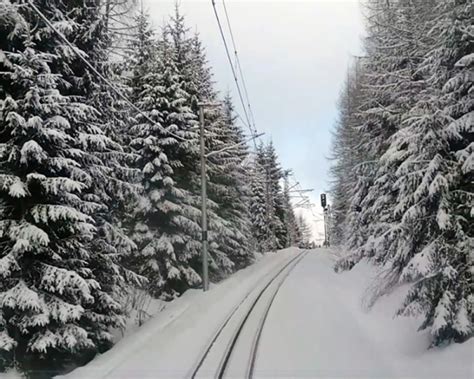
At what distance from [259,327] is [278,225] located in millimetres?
45613

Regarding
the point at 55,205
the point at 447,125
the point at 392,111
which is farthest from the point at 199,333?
the point at 392,111

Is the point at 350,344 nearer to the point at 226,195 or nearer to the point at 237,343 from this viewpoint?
the point at 237,343

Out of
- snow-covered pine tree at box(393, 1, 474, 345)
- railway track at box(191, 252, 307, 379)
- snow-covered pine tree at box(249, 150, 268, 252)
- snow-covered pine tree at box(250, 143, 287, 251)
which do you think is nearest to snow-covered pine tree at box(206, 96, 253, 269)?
railway track at box(191, 252, 307, 379)

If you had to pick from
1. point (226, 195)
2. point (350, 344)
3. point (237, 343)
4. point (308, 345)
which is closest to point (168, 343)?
point (237, 343)

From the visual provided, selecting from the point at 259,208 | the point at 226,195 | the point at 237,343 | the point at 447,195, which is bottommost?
the point at 237,343

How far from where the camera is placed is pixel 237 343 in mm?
9750

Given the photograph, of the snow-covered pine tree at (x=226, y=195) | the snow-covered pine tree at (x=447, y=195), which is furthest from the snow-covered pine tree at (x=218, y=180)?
the snow-covered pine tree at (x=447, y=195)

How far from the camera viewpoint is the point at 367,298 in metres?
13.0

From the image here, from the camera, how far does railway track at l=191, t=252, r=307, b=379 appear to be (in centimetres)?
781

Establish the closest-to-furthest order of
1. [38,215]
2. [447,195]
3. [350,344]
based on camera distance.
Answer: [447,195] < [38,215] < [350,344]

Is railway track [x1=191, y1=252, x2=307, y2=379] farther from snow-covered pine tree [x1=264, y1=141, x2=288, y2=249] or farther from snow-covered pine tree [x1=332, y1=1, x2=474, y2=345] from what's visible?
snow-covered pine tree [x1=264, y1=141, x2=288, y2=249]

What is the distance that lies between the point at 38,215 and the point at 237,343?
4850mm

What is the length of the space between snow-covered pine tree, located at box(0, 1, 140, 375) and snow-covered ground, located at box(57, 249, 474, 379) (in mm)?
969

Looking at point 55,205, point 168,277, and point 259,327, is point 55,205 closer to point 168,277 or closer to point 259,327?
point 259,327
